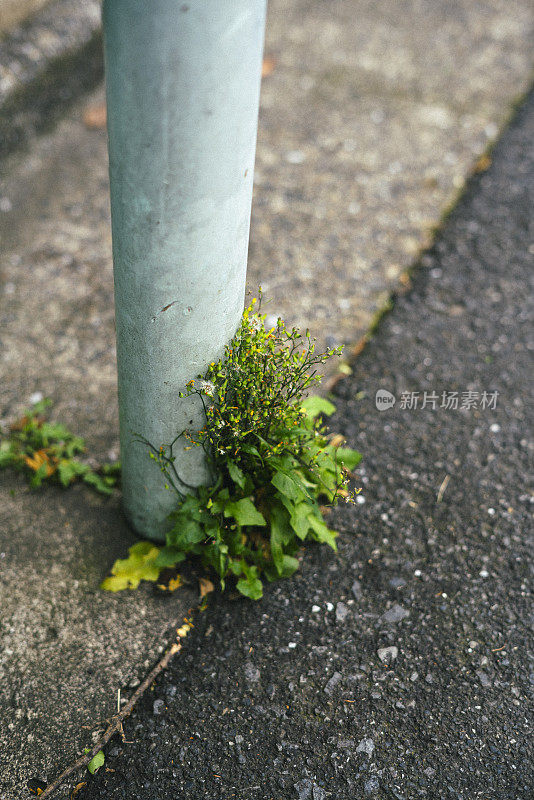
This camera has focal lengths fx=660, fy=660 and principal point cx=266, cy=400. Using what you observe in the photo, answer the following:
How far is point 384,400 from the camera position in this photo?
2.83m

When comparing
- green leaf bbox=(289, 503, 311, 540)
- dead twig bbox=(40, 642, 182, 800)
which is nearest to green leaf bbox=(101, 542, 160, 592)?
dead twig bbox=(40, 642, 182, 800)

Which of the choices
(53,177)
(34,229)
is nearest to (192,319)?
(34,229)

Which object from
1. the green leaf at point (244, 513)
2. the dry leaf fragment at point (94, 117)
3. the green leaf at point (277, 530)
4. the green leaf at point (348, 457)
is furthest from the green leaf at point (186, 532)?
the dry leaf fragment at point (94, 117)

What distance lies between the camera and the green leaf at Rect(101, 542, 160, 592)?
2188mm

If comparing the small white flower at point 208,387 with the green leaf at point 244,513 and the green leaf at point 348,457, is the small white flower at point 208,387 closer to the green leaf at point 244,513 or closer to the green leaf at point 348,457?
Answer: the green leaf at point 244,513


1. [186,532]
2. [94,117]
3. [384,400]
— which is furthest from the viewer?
[94,117]

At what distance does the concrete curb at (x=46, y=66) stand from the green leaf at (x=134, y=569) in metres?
2.49

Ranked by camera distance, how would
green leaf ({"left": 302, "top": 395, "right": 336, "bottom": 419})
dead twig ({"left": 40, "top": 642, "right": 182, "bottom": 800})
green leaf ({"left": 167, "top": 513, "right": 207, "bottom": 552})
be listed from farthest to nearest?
green leaf ({"left": 302, "top": 395, "right": 336, "bottom": 419}) → green leaf ({"left": 167, "top": 513, "right": 207, "bottom": 552}) → dead twig ({"left": 40, "top": 642, "right": 182, "bottom": 800})

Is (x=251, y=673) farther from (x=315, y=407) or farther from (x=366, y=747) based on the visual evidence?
(x=315, y=407)

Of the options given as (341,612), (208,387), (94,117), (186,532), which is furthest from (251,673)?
(94,117)

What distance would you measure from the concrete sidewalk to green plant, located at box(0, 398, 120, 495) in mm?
63

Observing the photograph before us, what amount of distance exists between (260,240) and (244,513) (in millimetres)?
1905

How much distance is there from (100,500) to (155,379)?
771 millimetres

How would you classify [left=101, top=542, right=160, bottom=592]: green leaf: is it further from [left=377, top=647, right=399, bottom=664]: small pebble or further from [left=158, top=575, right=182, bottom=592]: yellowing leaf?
[left=377, top=647, right=399, bottom=664]: small pebble
